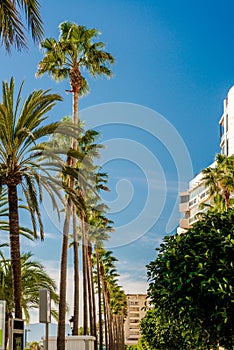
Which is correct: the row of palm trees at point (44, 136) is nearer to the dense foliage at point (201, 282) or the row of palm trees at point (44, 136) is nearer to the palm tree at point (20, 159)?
the palm tree at point (20, 159)

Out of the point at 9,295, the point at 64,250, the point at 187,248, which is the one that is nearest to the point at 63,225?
the point at 64,250

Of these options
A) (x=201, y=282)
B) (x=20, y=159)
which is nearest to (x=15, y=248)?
(x=20, y=159)

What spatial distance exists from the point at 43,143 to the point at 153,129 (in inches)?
509

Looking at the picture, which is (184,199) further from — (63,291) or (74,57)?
(63,291)

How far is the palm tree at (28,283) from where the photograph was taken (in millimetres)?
33812

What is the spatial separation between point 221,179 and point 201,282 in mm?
39573

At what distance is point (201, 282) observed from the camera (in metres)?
12.4

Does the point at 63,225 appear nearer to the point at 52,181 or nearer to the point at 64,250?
the point at 64,250

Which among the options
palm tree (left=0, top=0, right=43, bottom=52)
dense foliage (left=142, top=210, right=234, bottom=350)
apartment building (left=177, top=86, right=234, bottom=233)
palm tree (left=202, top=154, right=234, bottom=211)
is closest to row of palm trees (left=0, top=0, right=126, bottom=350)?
palm tree (left=0, top=0, right=43, bottom=52)

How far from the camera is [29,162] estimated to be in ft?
79.0

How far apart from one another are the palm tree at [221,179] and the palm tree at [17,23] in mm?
36487

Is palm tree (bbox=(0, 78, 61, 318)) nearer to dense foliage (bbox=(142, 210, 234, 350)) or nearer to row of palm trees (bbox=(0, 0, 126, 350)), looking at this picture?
row of palm trees (bbox=(0, 0, 126, 350))

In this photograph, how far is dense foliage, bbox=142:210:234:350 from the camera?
12.5 metres

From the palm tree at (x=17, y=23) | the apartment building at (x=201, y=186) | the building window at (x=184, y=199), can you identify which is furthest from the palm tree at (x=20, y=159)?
the building window at (x=184, y=199)
